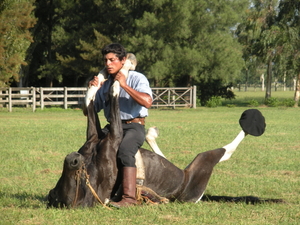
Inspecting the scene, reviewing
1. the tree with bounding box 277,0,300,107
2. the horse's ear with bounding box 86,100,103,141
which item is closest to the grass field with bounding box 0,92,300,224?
the horse's ear with bounding box 86,100,103,141

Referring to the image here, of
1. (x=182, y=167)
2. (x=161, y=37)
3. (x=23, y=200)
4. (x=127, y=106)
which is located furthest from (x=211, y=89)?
(x=127, y=106)

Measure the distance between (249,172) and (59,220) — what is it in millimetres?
5394

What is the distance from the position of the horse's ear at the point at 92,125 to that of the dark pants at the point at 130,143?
31 cm

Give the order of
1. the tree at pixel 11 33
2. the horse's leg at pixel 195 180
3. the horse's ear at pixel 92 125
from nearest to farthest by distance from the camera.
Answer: the horse's ear at pixel 92 125 < the horse's leg at pixel 195 180 < the tree at pixel 11 33

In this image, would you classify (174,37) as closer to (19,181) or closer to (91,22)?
(91,22)

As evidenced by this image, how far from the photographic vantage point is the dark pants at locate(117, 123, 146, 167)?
5.46m

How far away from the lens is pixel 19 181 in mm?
8461

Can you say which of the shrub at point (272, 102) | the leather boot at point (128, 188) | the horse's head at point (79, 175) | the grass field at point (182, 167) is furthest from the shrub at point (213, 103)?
the leather boot at point (128, 188)

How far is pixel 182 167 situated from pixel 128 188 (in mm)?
4818

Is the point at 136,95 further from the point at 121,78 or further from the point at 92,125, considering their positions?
the point at 92,125

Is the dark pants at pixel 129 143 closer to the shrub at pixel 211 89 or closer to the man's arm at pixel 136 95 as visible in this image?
the man's arm at pixel 136 95

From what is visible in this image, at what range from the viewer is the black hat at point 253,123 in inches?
245

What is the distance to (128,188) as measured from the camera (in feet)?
17.9

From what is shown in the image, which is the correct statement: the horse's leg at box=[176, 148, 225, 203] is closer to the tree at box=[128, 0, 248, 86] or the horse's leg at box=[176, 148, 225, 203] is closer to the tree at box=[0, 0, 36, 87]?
the tree at box=[0, 0, 36, 87]
